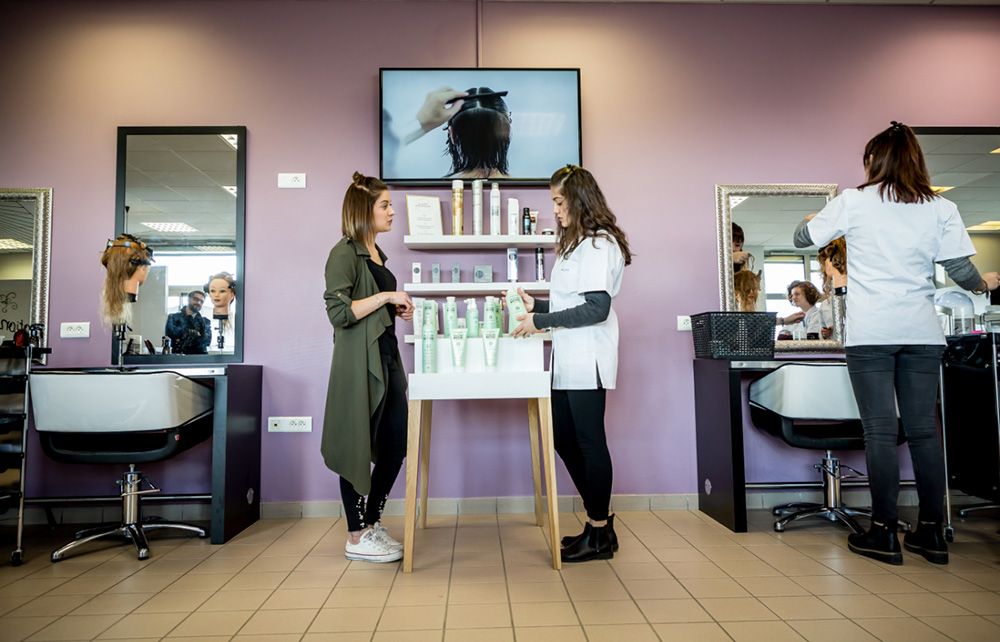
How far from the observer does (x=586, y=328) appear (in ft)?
7.50

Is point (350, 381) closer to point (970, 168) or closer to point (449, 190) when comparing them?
point (449, 190)

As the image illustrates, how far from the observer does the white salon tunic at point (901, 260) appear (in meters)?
2.23

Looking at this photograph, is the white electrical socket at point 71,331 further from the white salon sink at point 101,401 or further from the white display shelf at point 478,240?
the white display shelf at point 478,240

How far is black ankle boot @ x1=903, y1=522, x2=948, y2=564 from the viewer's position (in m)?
2.25

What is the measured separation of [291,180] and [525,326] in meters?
1.79

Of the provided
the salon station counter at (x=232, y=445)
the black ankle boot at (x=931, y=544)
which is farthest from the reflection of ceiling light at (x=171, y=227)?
the black ankle boot at (x=931, y=544)

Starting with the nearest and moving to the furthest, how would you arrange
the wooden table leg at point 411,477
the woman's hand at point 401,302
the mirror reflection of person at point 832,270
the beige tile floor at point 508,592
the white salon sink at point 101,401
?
the beige tile floor at point 508,592
the wooden table leg at point 411,477
the woman's hand at point 401,302
the white salon sink at point 101,401
the mirror reflection of person at point 832,270

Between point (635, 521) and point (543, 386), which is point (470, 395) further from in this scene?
point (635, 521)

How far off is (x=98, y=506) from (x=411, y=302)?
2223mm

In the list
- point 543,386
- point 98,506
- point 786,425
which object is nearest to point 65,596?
point 98,506

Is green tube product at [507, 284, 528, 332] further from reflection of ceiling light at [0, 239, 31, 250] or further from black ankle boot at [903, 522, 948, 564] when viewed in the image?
reflection of ceiling light at [0, 239, 31, 250]

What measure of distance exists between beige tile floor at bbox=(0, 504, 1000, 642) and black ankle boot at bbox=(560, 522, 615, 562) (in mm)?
41

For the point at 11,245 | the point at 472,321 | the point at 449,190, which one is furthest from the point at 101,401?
the point at 449,190

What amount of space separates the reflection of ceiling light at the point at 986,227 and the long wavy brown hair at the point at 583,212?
93.1 inches
